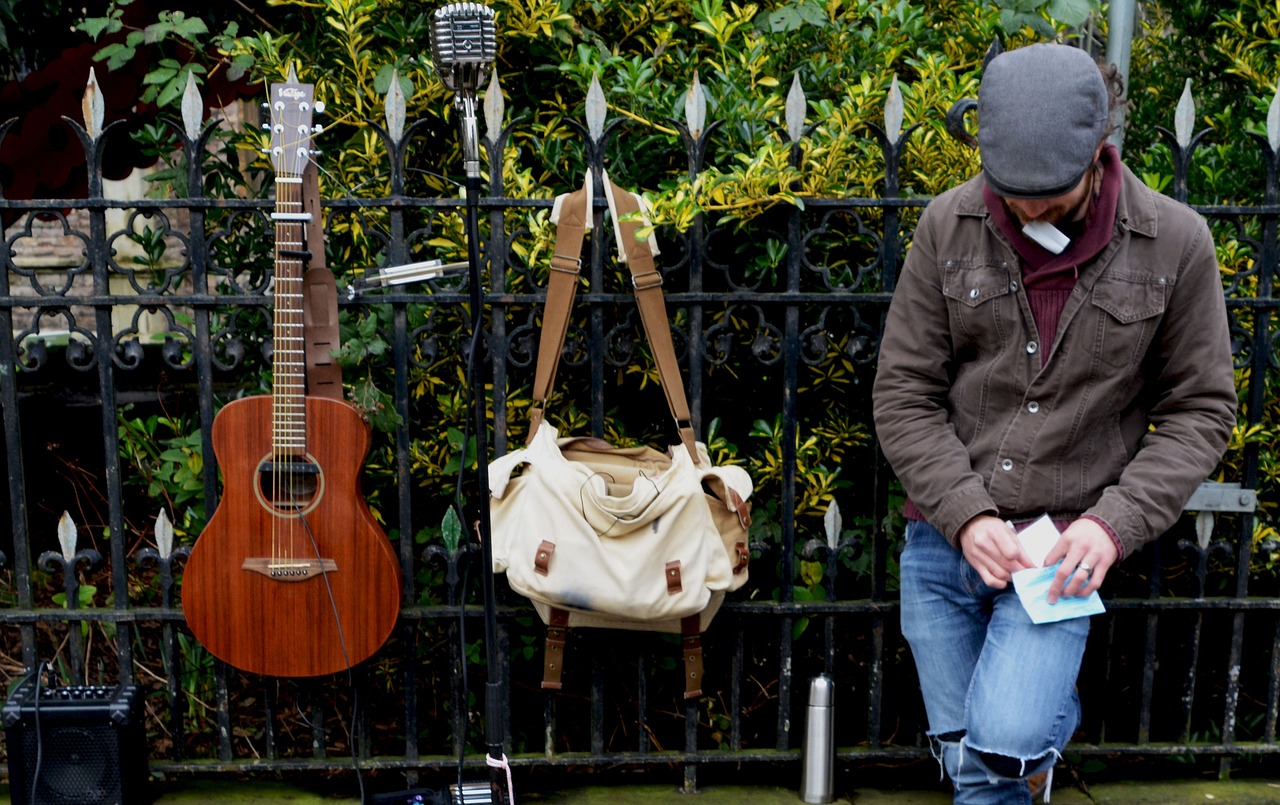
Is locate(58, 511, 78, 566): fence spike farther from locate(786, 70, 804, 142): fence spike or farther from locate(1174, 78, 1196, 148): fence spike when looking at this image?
locate(1174, 78, 1196, 148): fence spike

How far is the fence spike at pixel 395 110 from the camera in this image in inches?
121

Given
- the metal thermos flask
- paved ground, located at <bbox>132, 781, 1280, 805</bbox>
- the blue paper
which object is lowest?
paved ground, located at <bbox>132, 781, 1280, 805</bbox>

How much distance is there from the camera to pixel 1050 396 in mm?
2645

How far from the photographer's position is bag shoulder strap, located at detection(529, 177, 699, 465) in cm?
303

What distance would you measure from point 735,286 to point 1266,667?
2397 mm

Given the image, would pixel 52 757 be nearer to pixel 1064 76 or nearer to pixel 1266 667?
pixel 1064 76

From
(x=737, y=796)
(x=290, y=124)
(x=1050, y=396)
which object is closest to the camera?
(x=1050, y=396)

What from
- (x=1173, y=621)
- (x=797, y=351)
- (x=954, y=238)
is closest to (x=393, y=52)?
(x=797, y=351)

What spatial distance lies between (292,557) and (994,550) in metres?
1.81

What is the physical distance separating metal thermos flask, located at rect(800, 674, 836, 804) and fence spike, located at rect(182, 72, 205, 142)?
231cm

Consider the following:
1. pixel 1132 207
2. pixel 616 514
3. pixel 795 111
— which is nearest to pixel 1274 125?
pixel 1132 207

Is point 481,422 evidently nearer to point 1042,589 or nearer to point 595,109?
point 595,109

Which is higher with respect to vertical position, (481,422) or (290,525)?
(481,422)

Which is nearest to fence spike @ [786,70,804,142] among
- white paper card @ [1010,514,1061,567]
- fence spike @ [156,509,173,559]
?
white paper card @ [1010,514,1061,567]
